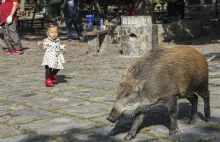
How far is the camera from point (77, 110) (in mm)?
6465

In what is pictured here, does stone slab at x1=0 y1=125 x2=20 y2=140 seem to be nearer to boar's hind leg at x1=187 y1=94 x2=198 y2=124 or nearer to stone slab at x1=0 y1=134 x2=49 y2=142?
stone slab at x1=0 y1=134 x2=49 y2=142

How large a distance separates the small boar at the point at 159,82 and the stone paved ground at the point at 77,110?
0.35m

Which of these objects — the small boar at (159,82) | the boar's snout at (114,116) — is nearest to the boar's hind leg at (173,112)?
the small boar at (159,82)

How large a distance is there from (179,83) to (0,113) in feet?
8.95

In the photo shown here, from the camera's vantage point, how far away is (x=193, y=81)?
17.0 ft

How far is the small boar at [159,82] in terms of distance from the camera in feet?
15.3

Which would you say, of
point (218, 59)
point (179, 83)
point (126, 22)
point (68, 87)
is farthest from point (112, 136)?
point (126, 22)

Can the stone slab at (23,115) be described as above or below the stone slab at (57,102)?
above

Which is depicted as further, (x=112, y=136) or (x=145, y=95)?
(x=112, y=136)

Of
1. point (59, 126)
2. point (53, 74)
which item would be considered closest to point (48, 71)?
point (53, 74)

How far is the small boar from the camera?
467 centimetres

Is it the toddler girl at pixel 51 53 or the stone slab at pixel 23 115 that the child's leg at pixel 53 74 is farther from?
the stone slab at pixel 23 115

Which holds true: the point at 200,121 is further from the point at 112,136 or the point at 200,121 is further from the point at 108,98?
the point at 108,98

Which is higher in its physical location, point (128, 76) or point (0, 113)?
point (128, 76)
